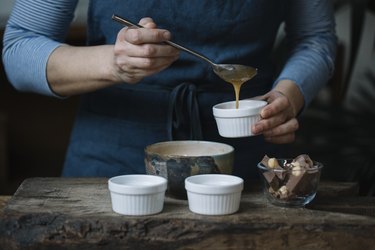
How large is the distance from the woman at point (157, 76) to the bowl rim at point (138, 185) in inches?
10.5

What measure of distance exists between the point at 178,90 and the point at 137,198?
1.40 feet

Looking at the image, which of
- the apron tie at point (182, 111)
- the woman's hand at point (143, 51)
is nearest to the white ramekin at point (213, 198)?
the woman's hand at point (143, 51)

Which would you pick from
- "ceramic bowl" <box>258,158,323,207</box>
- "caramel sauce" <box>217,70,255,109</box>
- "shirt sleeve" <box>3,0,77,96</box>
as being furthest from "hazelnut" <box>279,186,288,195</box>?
"shirt sleeve" <box>3,0,77,96</box>

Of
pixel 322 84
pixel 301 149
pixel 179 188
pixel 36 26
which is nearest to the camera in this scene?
pixel 179 188

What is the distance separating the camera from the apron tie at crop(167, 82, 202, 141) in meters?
1.68

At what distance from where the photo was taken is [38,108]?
3.56 metres

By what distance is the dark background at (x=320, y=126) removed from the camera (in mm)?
2619

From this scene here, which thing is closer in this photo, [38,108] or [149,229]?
[149,229]

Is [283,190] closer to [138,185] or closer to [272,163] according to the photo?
[272,163]

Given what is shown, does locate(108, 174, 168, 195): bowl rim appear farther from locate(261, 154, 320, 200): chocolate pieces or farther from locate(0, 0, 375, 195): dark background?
locate(0, 0, 375, 195): dark background

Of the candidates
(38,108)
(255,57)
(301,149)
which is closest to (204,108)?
(255,57)

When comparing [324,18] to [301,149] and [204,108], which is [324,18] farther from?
[301,149]

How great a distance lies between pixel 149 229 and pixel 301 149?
1682 mm

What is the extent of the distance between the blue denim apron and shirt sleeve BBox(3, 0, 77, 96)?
0.30 ft
